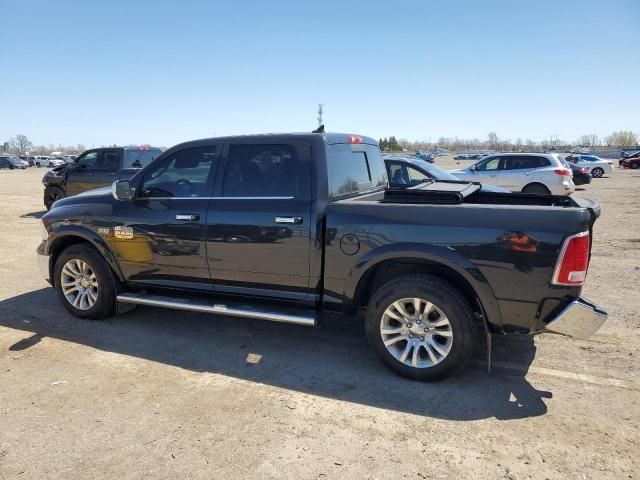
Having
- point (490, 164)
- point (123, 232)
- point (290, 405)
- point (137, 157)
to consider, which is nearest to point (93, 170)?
point (137, 157)

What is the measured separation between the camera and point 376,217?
12.0 ft

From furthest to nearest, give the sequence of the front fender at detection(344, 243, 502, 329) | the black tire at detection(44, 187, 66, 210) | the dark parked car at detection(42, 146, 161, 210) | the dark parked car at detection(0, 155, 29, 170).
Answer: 1. the dark parked car at detection(0, 155, 29, 170)
2. the black tire at detection(44, 187, 66, 210)
3. the dark parked car at detection(42, 146, 161, 210)
4. the front fender at detection(344, 243, 502, 329)

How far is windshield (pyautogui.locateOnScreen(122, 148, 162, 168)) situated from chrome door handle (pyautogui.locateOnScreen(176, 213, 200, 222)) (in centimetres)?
803

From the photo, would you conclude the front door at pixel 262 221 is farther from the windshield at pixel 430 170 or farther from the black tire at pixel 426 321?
the windshield at pixel 430 170

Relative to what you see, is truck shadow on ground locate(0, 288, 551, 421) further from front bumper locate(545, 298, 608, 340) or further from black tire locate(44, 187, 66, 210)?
black tire locate(44, 187, 66, 210)

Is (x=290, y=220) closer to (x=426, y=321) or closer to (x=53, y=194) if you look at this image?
(x=426, y=321)

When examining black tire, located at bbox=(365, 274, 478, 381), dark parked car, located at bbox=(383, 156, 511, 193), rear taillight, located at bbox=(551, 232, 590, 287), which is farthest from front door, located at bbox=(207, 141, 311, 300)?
dark parked car, located at bbox=(383, 156, 511, 193)

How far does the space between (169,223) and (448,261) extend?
8.62 feet

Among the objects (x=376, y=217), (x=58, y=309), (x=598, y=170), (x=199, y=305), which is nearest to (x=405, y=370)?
(x=376, y=217)

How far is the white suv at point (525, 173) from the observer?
1457 centimetres

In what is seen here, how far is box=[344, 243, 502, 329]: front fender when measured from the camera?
339 cm

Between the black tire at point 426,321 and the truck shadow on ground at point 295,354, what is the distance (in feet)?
0.42

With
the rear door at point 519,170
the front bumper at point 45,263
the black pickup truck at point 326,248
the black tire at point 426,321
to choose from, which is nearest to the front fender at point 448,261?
the black pickup truck at point 326,248

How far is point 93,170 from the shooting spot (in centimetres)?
1205
